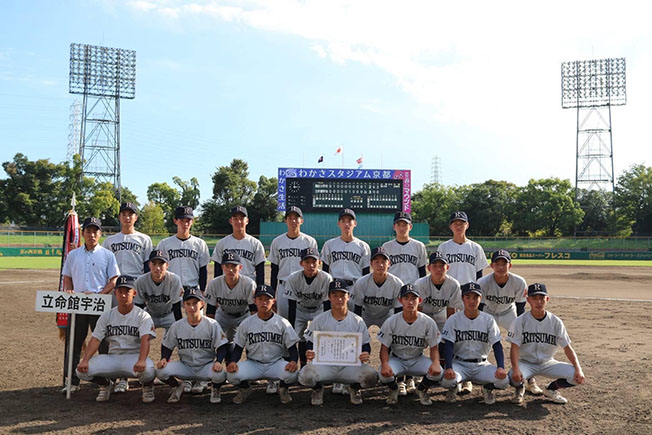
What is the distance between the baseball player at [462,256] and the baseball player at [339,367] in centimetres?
177

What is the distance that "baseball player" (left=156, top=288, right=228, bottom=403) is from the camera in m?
5.52

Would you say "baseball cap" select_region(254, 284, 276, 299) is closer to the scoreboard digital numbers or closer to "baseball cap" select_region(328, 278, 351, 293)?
"baseball cap" select_region(328, 278, 351, 293)

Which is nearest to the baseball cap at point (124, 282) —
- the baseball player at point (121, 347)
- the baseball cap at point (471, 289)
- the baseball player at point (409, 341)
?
the baseball player at point (121, 347)

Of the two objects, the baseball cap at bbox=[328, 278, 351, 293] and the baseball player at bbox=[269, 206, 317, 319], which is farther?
the baseball player at bbox=[269, 206, 317, 319]

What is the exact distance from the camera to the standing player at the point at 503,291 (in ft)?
20.3

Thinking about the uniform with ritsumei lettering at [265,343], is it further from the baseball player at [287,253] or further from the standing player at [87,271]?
the standing player at [87,271]

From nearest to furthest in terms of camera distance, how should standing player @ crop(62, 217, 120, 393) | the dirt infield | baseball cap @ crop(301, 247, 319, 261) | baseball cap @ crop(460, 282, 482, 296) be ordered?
the dirt infield → baseball cap @ crop(460, 282, 482, 296) → standing player @ crop(62, 217, 120, 393) → baseball cap @ crop(301, 247, 319, 261)

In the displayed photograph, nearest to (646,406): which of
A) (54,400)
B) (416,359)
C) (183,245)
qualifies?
(416,359)

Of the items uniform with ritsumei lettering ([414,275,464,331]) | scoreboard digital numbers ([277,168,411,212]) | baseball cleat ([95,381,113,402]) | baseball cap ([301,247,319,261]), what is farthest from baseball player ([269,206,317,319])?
scoreboard digital numbers ([277,168,411,212])

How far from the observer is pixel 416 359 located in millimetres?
Answer: 5637

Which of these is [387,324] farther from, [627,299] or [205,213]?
[205,213]

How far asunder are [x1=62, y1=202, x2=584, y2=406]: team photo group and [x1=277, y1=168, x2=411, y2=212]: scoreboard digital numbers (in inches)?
→ 961

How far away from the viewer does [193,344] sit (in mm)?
5566

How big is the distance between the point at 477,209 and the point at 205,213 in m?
31.1
